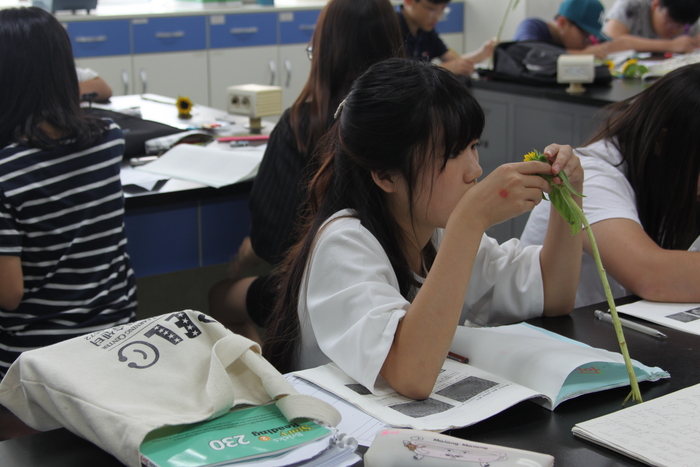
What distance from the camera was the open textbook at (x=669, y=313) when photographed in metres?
1.16

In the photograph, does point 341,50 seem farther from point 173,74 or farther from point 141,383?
point 173,74

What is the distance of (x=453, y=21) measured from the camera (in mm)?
5844

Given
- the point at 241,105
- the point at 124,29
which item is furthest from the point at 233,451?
the point at 124,29

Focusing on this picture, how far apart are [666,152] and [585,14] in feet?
9.08

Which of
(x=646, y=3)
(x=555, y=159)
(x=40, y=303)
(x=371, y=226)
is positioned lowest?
(x=40, y=303)

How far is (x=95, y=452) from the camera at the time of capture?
0.79 m

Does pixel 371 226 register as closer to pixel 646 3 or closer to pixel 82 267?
pixel 82 267

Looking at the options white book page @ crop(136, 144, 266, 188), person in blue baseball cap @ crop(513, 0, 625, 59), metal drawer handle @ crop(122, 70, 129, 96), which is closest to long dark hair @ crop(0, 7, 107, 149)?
white book page @ crop(136, 144, 266, 188)

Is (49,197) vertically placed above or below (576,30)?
below

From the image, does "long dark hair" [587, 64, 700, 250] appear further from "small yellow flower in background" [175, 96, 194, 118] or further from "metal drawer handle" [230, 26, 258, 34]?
"metal drawer handle" [230, 26, 258, 34]

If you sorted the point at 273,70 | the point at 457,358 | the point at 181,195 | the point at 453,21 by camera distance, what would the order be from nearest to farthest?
1. the point at 457,358
2. the point at 181,195
3. the point at 273,70
4. the point at 453,21

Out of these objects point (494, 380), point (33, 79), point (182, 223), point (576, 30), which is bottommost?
point (182, 223)

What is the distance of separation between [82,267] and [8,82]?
43cm

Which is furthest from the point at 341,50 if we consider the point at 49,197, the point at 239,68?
the point at 239,68
